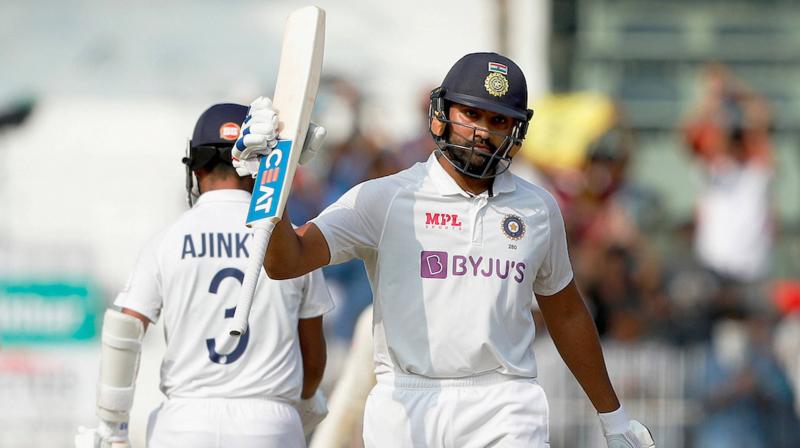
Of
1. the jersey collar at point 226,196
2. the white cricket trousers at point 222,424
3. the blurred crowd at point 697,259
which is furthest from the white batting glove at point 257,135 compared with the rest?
the blurred crowd at point 697,259

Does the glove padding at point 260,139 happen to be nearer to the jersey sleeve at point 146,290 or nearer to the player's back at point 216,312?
the player's back at point 216,312

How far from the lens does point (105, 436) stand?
6.16 m

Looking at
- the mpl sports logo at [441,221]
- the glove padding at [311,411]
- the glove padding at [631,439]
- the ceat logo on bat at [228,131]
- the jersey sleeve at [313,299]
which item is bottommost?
the glove padding at [311,411]

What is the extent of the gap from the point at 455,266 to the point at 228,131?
1.33 m

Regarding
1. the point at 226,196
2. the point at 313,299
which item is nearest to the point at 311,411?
the point at 313,299

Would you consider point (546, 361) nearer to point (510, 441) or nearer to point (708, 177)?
point (708, 177)

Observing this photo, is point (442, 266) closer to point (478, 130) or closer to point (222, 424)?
point (478, 130)

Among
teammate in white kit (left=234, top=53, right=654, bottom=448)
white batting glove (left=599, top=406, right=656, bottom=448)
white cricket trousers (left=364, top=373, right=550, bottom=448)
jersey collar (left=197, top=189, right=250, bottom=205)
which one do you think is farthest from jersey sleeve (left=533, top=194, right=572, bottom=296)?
jersey collar (left=197, top=189, right=250, bottom=205)

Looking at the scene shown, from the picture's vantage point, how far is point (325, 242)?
5273 millimetres

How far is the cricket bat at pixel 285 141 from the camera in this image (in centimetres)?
482

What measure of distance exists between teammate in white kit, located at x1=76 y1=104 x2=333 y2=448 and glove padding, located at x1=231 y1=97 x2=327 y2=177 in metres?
1.13

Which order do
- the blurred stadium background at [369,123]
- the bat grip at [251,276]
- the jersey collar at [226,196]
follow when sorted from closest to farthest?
the bat grip at [251,276] < the jersey collar at [226,196] < the blurred stadium background at [369,123]

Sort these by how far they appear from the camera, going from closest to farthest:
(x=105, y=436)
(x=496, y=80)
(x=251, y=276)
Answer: (x=251, y=276) < (x=496, y=80) < (x=105, y=436)

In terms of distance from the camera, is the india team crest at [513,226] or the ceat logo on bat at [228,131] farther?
the ceat logo on bat at [228,131]
